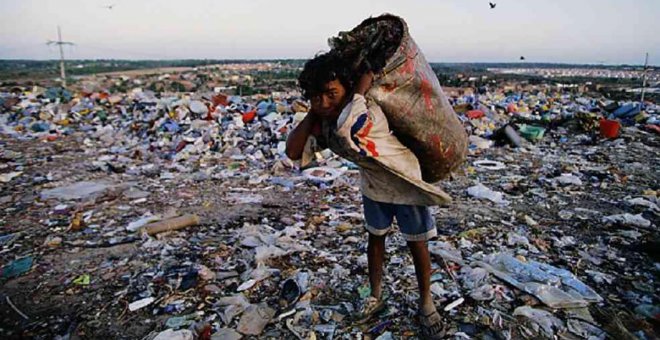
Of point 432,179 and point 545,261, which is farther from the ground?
point 432,179

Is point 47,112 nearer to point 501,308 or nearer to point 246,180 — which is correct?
point 246,180

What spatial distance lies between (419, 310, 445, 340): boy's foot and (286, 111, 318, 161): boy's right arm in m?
0.88

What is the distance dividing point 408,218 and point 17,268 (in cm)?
236

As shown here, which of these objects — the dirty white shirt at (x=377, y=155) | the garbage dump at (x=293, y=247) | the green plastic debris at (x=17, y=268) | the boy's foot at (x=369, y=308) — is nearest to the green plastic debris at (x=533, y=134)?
the garbage dump at (x=293, y=247)

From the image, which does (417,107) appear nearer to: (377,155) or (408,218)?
(377,155)

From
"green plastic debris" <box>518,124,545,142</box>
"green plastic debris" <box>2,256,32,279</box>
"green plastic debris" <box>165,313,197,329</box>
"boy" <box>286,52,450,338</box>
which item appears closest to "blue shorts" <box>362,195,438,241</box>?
"boy" <box>286,52,450,338</box>

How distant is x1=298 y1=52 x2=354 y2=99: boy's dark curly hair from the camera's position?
1279mm

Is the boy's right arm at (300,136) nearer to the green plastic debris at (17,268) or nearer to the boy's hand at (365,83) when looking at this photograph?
the boy's hand at (365,83)

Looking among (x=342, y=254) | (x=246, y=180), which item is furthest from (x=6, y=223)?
(x=342, y=254)

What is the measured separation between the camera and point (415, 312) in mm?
1886

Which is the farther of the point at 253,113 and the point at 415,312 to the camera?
the point at 253,113

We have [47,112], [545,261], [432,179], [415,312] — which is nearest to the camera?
[432,179]

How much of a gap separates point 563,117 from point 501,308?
752 centimetres

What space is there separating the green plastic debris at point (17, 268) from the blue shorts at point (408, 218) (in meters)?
2.14
